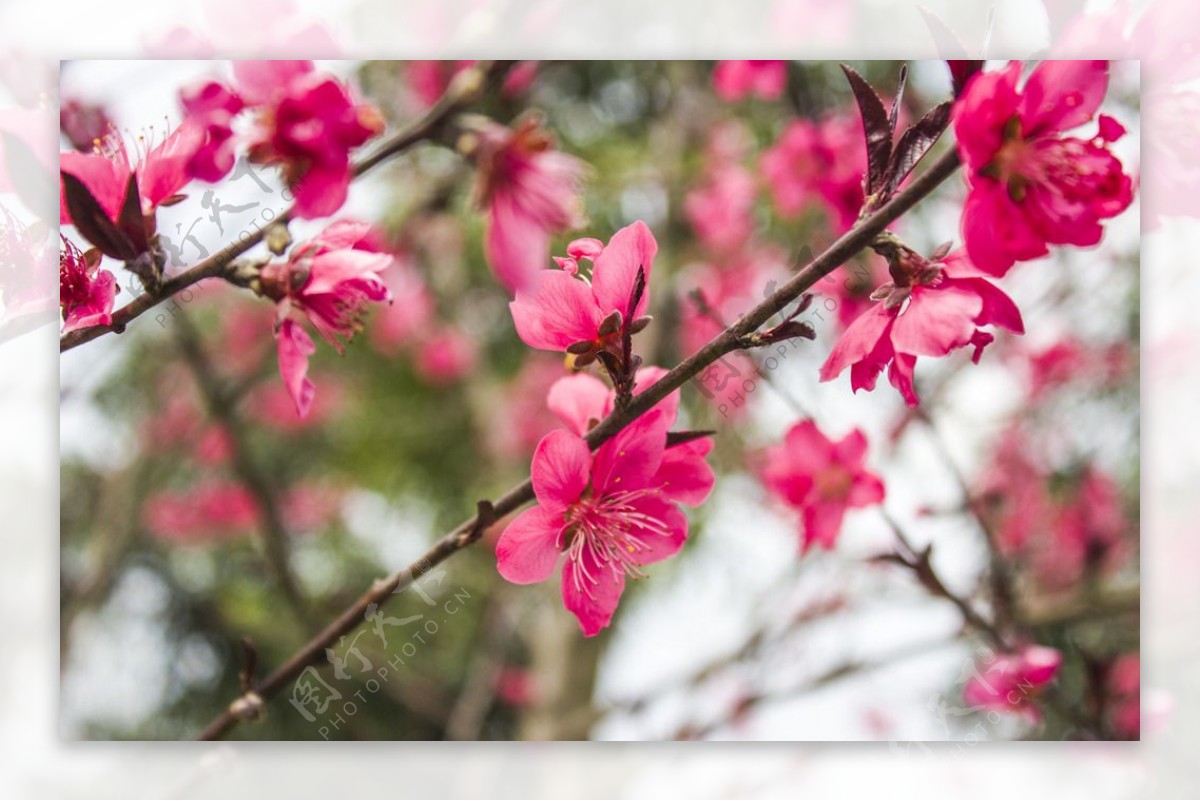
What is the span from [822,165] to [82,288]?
3.37 ft

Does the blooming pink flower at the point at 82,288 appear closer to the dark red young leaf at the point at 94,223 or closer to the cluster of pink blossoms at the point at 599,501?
the dark red young leaf at the point at 94,223

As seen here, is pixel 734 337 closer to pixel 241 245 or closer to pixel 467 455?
pixel 241 245

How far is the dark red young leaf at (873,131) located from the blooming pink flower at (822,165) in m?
0.46

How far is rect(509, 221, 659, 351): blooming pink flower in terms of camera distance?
0.62 meters

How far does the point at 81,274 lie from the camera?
2.27 ft

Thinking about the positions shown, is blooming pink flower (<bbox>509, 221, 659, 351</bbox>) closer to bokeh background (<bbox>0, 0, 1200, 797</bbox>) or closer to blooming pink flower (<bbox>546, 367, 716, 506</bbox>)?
blooming pink flower (<bbox>546, 367, 716, 506</bbox>)

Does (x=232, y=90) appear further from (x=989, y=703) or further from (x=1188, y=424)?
(x=1188, y=424)

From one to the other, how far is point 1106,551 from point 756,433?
0.70m

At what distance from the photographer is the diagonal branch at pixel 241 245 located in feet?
2.05

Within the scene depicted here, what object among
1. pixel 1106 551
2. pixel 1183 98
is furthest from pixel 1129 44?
pixel 1106 551

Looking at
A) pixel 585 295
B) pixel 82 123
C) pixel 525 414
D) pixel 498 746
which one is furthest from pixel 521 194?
pixel 525 414

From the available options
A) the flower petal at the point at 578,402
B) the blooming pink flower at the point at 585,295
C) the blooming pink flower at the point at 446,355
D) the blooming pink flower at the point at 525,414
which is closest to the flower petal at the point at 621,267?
the blooming pink flower at the point at 585,295

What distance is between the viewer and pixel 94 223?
61 cm

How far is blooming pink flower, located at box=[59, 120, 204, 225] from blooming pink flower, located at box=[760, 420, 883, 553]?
2.29 feet
